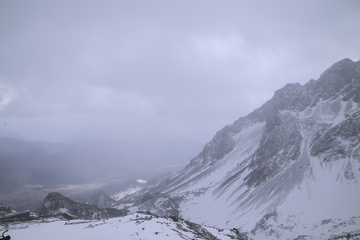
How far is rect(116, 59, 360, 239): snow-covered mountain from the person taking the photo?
67812 mm

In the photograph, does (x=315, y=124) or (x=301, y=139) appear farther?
(x=315, y=124)

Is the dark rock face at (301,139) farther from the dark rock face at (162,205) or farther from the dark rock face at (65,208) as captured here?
the dark rock face at (65,208)

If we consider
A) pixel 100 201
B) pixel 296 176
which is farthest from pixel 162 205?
pixel 100 201

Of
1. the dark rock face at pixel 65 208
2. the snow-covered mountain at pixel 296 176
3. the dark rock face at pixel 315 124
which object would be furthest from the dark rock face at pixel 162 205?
the dark rock face at pixel 315 124

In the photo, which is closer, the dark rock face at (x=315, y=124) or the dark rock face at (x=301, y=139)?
the dark rock face at (x=301, y=139)

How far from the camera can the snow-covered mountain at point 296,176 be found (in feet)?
222

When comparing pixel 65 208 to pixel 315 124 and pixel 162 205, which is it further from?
pixel 315 124

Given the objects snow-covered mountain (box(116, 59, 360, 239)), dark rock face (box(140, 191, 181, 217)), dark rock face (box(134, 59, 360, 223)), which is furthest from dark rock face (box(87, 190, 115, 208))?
dark rock face (box(134, 59, 360, 223))

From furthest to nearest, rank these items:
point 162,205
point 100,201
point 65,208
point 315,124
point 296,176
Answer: point 100,201, point 315,124, point 162,205, point 296,176, point 65,208

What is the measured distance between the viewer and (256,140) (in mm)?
161375

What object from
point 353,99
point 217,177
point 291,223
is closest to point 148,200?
point 217,177

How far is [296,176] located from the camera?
302ft

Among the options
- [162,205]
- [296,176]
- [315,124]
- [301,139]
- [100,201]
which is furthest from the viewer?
[100,201]

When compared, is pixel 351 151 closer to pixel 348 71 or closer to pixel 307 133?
pixel 307 133
